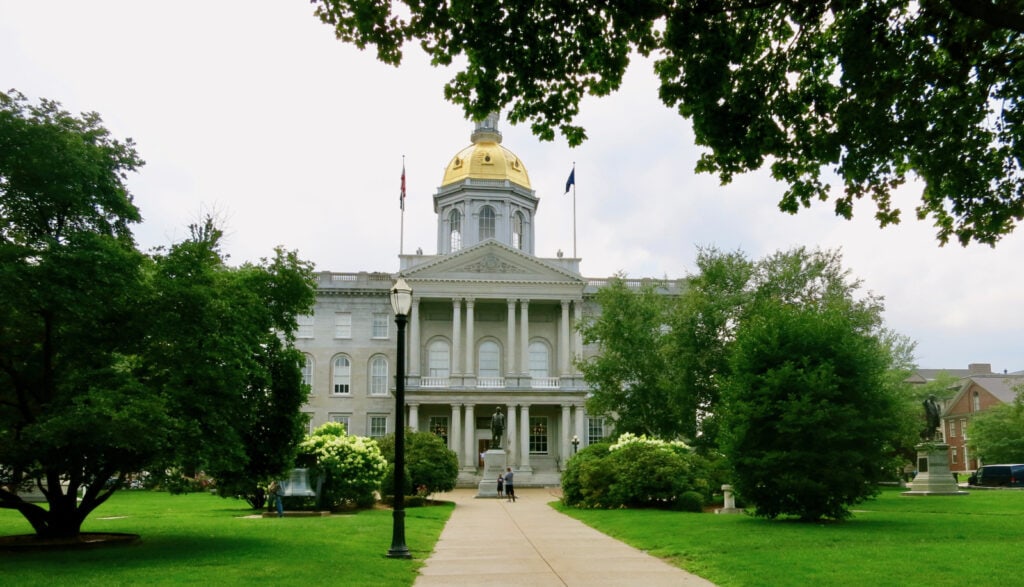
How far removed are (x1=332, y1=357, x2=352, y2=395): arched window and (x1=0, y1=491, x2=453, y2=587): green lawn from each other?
3791cm

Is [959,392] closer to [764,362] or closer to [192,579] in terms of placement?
[764,362]

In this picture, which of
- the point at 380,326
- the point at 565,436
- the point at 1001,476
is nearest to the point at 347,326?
the point at 380,326

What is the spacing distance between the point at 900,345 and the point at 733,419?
34939 mm

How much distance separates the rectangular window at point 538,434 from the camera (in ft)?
206

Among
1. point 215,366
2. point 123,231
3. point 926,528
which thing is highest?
point 123,231

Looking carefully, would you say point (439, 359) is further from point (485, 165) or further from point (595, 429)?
point (485, 165)

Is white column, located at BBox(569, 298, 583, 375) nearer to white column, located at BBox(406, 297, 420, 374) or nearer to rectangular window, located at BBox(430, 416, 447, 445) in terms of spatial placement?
rectangular window, located at BBox(430, 416, 447, 445)

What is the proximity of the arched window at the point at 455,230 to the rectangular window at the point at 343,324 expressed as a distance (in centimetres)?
1012

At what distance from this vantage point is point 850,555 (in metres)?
15.9

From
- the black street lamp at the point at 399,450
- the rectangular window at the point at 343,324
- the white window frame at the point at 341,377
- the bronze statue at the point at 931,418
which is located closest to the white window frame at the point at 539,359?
the white window frame at the point at 341,377

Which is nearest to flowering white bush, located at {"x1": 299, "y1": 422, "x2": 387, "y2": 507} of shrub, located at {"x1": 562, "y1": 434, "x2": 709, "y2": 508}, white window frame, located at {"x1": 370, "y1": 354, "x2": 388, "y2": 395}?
shrub, located at {"x1": 562, "y1": 434, "x2": 709, "y2": 508}

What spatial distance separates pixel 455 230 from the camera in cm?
7169

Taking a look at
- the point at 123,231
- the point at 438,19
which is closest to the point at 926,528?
the point at 438,19

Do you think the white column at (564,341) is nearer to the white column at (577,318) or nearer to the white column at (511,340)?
the white column at (577,318)
